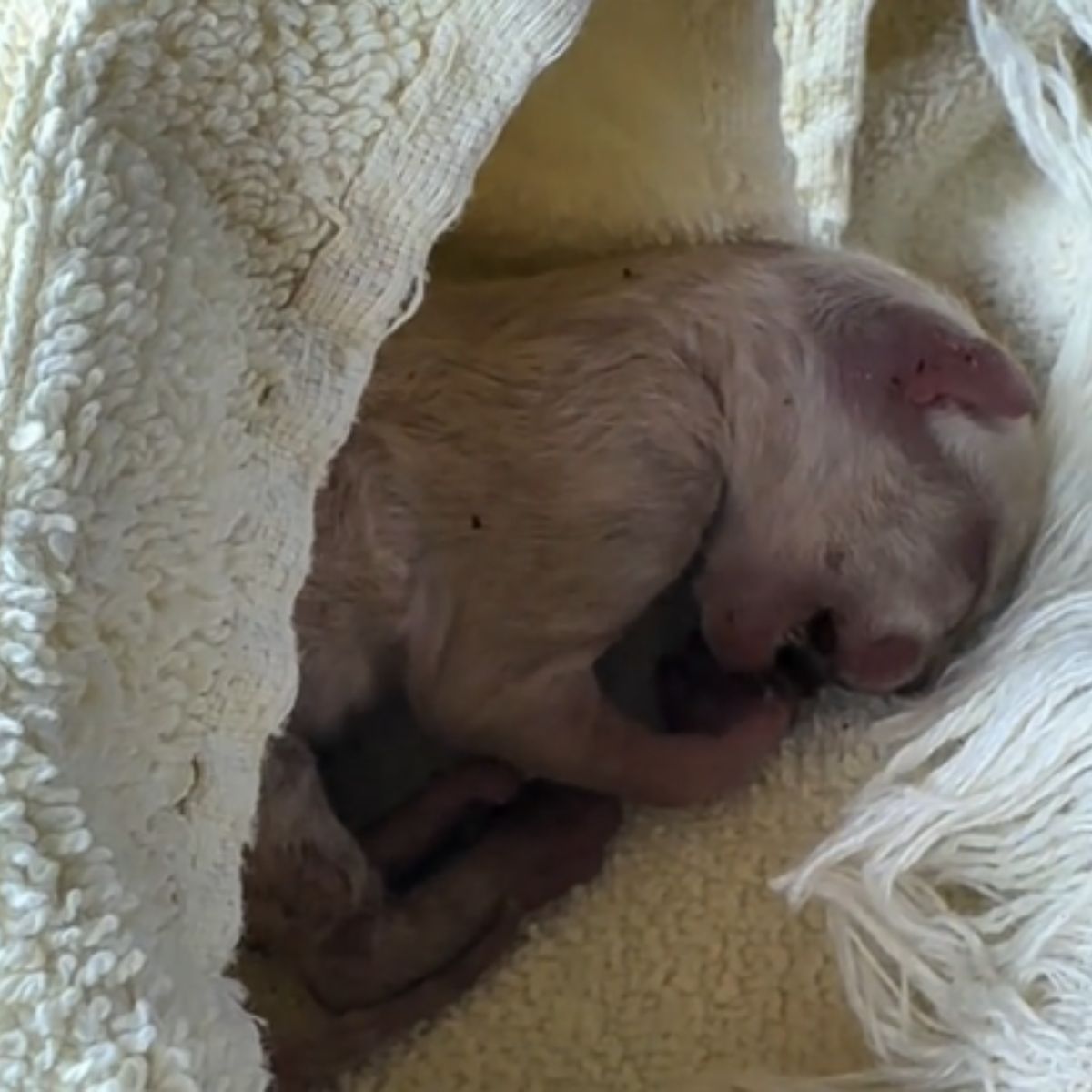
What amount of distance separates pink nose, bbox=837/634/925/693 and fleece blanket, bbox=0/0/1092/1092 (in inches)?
0.8

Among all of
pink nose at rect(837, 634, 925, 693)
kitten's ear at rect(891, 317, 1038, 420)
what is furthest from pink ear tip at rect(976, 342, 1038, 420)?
pink nose at rect(837, 634, 925, 693)

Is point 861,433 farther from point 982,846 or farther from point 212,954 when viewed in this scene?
point 212,954

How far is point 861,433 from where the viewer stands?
3.10ft

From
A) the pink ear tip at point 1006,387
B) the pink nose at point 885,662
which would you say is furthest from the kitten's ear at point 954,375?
the pink nose at point 885,662

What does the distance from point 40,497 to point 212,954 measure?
0.17 metres

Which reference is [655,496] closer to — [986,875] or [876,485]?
[876,485]

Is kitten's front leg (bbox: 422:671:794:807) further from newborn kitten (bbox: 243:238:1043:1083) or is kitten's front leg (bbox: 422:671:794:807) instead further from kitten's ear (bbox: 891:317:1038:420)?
kitten's ear (bbox: 891:317:1038:420)

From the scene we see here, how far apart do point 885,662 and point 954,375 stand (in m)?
0.13

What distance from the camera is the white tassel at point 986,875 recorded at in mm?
811

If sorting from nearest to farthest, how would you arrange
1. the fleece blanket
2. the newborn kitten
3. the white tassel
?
1. the fleece blanket
2. the white tassel
3. the newborn kitten

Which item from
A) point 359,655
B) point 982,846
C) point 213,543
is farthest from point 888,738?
point 213,543

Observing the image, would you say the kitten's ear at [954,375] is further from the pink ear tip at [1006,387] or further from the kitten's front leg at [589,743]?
the kitten's front leg at [589,743]

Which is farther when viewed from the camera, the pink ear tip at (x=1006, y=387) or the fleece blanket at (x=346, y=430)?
the pink ear tip at (x=1006, y=387)

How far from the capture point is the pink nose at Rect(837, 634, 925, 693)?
95 cm
